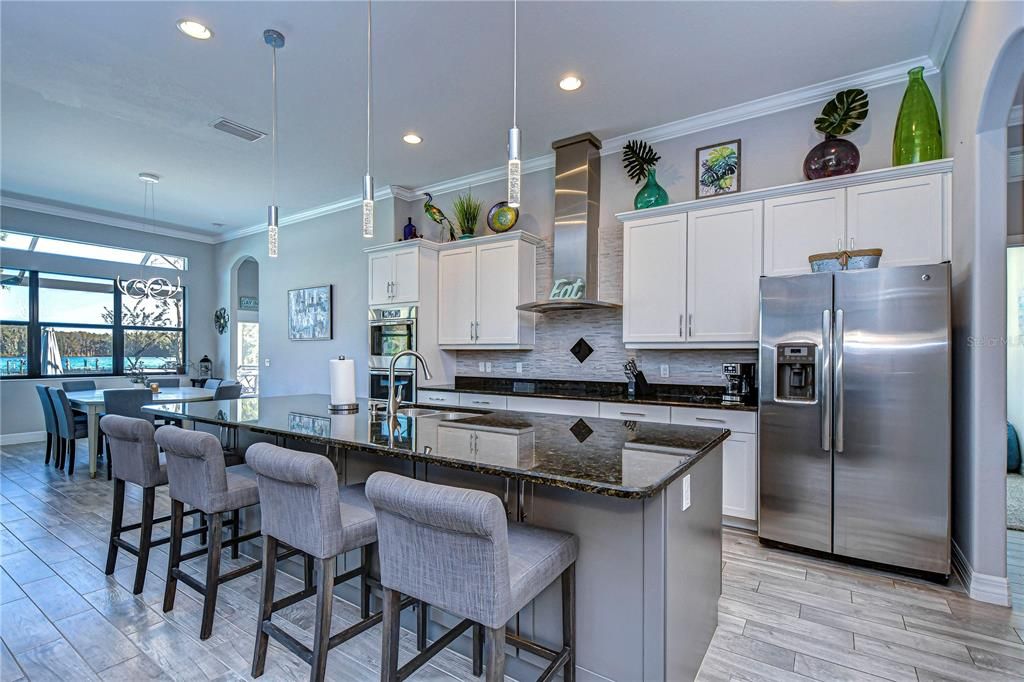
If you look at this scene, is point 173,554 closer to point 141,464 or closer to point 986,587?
point 141,464

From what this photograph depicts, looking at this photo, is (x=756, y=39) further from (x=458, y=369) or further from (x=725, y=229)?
(x=458, y=369)

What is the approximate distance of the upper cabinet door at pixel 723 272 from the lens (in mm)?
3438

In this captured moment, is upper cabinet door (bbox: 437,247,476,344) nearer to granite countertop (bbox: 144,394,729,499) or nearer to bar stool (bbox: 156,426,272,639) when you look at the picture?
granite countertop (bbox: 144,394,729,499)

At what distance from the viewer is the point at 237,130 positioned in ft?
13.5

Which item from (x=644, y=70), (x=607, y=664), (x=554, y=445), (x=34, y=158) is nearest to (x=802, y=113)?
(x=644, y=70)

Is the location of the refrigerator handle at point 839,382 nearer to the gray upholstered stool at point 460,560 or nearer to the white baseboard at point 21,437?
the gray upholstered stool at point 460,560

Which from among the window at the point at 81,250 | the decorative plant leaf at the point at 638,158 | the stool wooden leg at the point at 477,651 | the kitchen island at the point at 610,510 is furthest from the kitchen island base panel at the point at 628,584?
the window at the point at 81,250

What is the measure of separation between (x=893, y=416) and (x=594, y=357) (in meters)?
2.21

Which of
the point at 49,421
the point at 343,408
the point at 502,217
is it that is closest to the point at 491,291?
the point at 502,217

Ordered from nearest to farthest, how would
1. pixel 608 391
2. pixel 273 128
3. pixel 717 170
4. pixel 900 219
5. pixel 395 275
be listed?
pixel 900 219 → pixel 717 170 → pixel 273 128 → pixel 608 391 → pixel 395 275

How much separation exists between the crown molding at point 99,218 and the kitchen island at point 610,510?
254 inches

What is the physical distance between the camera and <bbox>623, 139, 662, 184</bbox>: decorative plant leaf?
4.08 meters

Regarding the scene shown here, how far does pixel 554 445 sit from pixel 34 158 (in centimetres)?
605

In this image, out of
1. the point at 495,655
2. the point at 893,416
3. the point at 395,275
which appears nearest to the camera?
the point at 495,655
